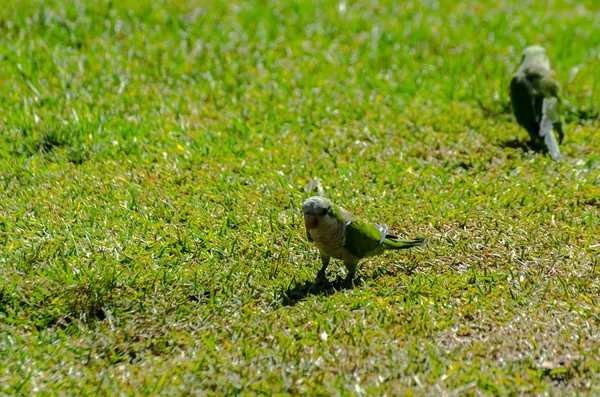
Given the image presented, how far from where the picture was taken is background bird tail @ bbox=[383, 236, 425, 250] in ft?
12.7

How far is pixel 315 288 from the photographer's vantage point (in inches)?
151

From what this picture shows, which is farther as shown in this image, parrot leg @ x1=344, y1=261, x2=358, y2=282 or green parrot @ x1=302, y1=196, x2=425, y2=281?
parrot leg @ x1=344, y1=261, x2=358, y2=282

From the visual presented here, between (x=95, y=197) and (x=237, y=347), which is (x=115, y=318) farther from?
(x=95, y=197)

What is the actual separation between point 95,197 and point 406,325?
2.18m

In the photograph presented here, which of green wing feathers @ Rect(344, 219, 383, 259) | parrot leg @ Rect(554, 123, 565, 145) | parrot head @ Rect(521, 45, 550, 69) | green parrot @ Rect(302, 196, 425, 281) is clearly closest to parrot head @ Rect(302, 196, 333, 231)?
green parrot @ Rect(302, 196, 425, 281)

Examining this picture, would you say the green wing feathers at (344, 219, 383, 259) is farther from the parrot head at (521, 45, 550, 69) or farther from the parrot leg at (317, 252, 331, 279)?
the parrot head at (521, 45, 550, 69)

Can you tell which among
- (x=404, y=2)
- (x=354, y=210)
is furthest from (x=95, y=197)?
(x=404, y=2)

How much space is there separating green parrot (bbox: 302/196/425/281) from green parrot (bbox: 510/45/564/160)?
2.04 metres

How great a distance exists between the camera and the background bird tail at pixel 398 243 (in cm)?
386

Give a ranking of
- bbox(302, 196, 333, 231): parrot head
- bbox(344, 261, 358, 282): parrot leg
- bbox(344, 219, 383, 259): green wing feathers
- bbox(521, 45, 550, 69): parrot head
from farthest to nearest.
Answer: bbox(521, 45, 550, 69): parrot head → bbox(344, 261, 358, 282): parrot leg → bbox(344, 219, 383, 259): green wing feathers → bbox(302, 196, 333, 231): parrot head

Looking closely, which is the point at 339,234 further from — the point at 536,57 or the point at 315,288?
the point at 536,57

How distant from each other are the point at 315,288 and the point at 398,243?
506 mm

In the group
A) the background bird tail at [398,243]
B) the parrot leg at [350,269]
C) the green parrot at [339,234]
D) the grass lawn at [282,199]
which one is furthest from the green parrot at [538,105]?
the parrot leg at [350,269]

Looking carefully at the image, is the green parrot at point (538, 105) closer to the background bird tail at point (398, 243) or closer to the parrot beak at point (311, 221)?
the background bird tail at point (398, 243)
